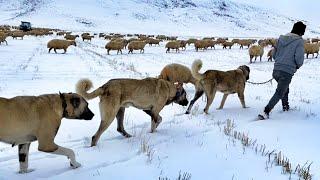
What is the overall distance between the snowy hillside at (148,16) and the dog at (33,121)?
109 metres

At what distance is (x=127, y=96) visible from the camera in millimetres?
8023

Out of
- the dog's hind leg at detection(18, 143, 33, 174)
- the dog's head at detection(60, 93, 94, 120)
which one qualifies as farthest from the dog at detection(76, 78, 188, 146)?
the dog's hind leg at detection(18, 143, 33, 174)

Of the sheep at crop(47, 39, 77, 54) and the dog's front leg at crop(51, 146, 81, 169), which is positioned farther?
the sheep at crop(47, 39, 77, 54)

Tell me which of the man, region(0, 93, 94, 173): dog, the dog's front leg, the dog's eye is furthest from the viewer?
the man

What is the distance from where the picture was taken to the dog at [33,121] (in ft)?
19.1

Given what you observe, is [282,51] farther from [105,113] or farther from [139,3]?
[139,3]

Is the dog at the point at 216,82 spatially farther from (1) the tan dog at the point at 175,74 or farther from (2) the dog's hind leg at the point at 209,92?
(1) the tan dog at the point at 175,74

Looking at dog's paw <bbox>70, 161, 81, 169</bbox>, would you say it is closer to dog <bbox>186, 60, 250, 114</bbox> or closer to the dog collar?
the dog collar

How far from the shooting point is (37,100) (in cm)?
627

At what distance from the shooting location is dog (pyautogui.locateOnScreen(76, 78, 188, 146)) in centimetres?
768

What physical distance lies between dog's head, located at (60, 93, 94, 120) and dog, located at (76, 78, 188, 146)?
0.90 m

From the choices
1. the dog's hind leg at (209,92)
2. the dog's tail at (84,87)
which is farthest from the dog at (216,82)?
the dog's tail at (84,87)

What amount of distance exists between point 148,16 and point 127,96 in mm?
136735

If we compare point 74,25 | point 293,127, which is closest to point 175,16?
point 74,25
